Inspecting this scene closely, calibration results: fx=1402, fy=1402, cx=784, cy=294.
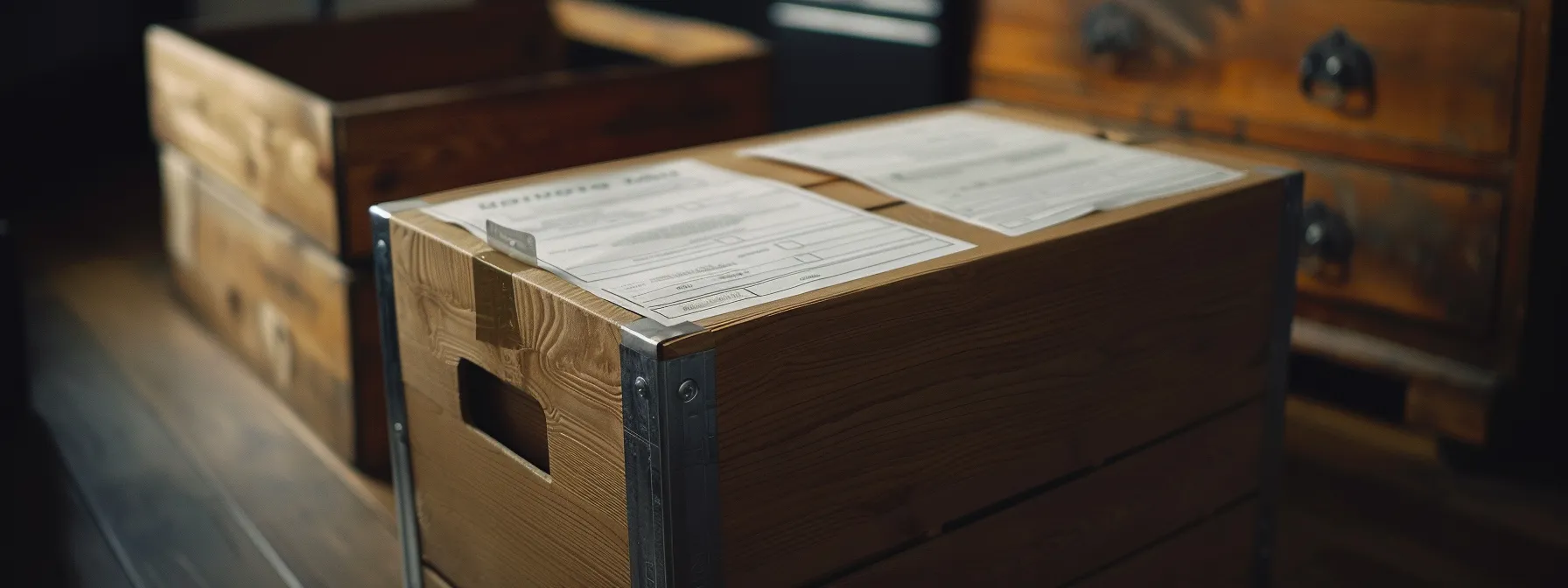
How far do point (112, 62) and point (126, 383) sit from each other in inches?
56.5

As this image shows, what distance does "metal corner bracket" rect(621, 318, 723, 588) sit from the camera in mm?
700

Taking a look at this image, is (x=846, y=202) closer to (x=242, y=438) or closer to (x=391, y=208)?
(x=391, y=208)

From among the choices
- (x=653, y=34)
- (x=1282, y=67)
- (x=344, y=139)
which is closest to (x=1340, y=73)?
(x=1282, y=67)

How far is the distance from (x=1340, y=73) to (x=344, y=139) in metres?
0.97

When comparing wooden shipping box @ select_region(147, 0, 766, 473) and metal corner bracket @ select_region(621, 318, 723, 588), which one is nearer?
metal corner bracket @ select_region(621, 318, 723, 588)

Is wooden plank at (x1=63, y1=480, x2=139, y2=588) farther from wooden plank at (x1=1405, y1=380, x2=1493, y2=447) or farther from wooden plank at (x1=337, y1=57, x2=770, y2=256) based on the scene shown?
wooden plank at (x1=1405, y1=380, x2=1493, y2=447)

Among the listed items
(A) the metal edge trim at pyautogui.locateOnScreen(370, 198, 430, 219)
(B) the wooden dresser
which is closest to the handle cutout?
(A) the metal edge trim at pyautogui.locateOnScreen(370, 198, 430, 219)

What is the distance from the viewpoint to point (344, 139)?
4.42ft

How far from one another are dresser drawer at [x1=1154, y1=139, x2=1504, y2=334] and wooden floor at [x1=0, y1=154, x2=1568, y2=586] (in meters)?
0.17

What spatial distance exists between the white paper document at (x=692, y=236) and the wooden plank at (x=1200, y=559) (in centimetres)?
29

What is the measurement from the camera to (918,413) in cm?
81

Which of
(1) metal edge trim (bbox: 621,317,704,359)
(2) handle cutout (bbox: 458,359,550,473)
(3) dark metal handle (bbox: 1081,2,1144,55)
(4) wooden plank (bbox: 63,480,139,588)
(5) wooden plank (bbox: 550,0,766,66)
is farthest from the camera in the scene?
(5) wooden plank (bbox: 550,0,766,66)

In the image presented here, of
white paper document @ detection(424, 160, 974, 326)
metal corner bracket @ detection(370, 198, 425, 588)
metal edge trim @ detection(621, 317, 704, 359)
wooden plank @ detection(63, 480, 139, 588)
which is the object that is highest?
white paper document @ detection(424, 160, 974, 326)

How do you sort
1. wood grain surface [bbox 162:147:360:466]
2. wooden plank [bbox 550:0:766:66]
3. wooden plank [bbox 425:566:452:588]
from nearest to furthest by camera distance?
1. wooden plank [bbox 425:566:452:588]
2. wood grain surface [bbox 162:147:360:466]
3. wooden plank [bbox 550:0:766:66]
